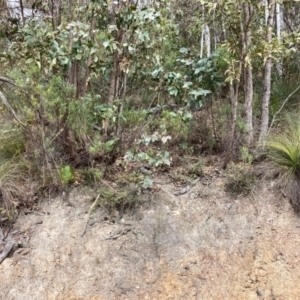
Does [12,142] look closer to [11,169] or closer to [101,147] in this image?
[11,169]

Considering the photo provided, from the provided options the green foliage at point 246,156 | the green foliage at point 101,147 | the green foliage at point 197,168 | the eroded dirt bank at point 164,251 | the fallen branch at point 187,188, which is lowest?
the eroded dirt bank at point 164,251

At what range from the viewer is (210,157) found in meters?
3.68

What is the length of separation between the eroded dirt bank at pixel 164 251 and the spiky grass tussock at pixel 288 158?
12cm

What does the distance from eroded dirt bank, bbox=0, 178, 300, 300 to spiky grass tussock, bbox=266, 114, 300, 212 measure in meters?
0.12

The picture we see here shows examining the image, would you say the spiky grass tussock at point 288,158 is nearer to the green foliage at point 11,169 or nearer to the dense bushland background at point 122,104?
the dense bushland background at point 122,104

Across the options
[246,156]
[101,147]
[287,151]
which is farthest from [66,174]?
[287,151]

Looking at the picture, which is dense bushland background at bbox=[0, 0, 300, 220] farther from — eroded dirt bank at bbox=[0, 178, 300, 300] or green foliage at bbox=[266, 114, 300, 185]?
eroded dirt bank at bbox=[0, 178, 300, 300]

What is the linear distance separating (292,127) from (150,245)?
1700mm

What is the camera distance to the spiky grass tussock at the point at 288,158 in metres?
3.22

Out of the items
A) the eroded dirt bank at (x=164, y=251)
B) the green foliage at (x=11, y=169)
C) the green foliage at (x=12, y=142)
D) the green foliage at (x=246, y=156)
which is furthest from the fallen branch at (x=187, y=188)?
the green foliage at (x=12, y=142)

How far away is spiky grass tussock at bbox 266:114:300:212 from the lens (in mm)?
3217

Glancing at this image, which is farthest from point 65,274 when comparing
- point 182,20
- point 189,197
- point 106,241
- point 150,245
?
point 182,20

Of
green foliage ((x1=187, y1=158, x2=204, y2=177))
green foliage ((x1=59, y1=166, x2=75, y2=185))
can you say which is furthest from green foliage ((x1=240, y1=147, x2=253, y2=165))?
green foliage ((x1=59, y1=166, x2=75, y2=185))

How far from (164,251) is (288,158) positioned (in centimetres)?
135
